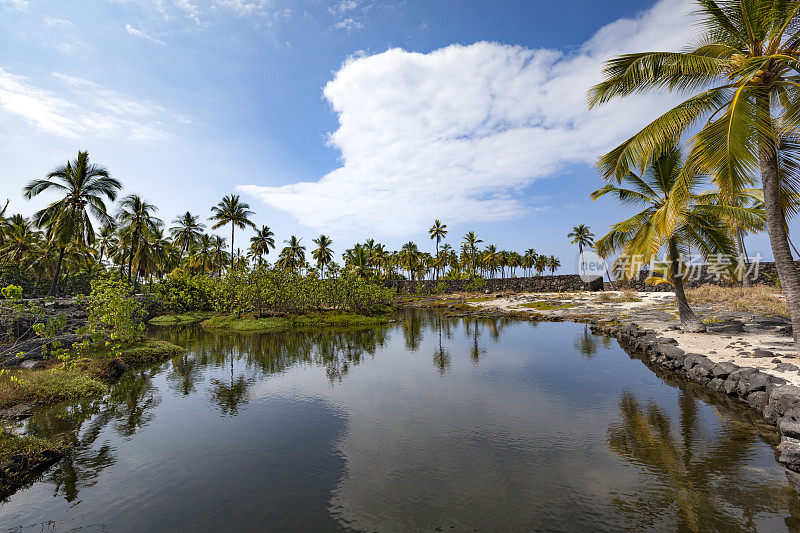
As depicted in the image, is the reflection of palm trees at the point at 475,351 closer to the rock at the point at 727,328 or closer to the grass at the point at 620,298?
the rock at the point at 727,328

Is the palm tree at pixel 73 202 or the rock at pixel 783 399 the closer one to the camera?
the rock at pixel 783 399

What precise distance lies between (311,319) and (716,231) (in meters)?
35.2

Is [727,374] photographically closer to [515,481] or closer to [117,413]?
[515,481]

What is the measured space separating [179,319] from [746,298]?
204 ft

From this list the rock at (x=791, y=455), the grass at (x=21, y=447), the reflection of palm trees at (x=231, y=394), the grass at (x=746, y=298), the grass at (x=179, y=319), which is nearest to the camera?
the rock at (x=791, y=455)

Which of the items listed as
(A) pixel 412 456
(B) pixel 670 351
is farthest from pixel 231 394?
(B) pixel 670 351

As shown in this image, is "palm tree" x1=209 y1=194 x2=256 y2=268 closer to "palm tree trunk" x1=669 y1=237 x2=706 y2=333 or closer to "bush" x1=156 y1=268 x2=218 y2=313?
"bush" x1=156 y1=268 x2=218 y2=313

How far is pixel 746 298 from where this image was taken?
32.9 meters

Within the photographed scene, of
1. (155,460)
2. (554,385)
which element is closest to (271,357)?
(155,460)

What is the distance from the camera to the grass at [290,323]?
35.7 m

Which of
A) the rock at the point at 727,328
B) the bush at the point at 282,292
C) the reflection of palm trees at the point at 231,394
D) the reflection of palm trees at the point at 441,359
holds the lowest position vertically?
the reflection of palm trees at the point at 441,359

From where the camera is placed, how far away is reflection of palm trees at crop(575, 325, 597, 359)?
69.6 feet

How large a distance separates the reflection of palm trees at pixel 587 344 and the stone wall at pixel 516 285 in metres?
37.8

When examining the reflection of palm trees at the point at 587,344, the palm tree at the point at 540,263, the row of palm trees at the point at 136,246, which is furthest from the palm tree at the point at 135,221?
the palm tree at the point at 540,263
